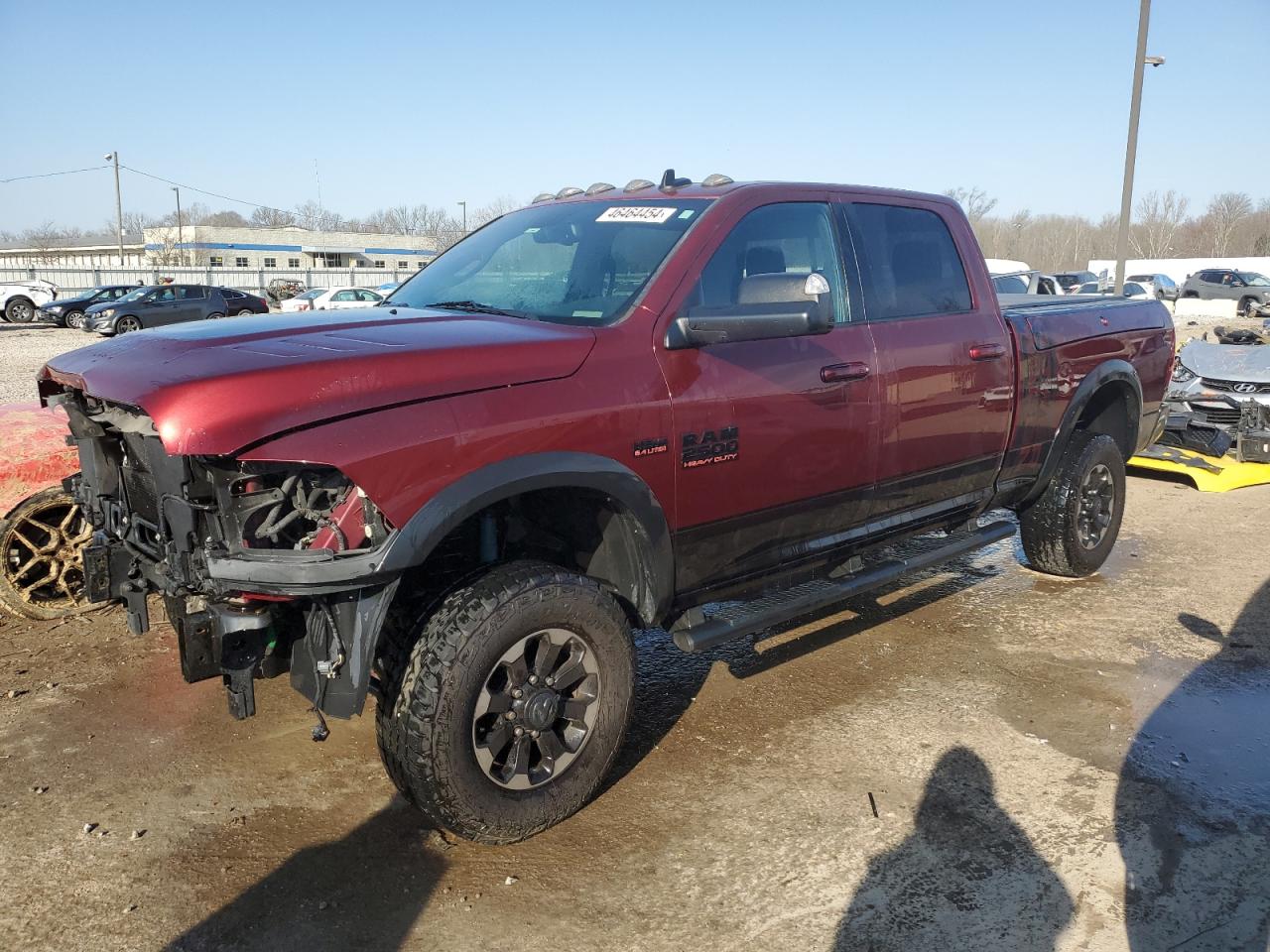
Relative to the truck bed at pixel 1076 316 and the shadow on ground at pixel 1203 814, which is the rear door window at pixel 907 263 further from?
the shadow on ground at pixel 1203 814

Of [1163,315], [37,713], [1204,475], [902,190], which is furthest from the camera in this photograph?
[1204,475]

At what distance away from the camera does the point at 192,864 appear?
116 inches

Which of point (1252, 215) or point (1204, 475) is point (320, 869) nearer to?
point (1204, 475)

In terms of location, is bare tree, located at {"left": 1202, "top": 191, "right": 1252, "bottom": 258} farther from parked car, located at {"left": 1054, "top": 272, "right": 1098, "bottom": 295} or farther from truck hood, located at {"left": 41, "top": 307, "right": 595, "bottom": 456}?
truck hood, located at {"left": 41, "top": 307, "right": 595, "bottom": 456}

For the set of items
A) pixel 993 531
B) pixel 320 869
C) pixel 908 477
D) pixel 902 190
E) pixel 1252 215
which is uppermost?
pixel 1252 215

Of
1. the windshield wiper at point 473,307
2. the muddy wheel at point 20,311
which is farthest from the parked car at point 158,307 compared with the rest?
the windshield wiper at point 473,307

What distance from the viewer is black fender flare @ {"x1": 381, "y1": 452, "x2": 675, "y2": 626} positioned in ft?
8.71

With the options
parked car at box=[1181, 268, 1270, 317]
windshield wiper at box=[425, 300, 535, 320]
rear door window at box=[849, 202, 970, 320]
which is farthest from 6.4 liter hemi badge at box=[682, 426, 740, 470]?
parked car at box=[1181, 268, 1270, 317]

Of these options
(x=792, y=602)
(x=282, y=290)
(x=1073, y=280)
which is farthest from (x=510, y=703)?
(x=282, y=290)

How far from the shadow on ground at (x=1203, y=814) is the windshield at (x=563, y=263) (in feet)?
7.98

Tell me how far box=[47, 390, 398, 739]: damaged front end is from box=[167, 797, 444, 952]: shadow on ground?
0.42 meters

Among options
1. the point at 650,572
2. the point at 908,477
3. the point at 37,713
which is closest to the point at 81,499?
the point at 37,713

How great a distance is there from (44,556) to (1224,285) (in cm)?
4080

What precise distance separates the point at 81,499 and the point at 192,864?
1.42 metres
